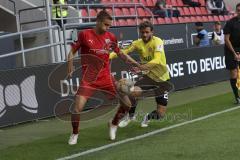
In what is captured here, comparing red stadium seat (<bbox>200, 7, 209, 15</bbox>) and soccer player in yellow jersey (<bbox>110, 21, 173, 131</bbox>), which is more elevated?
red stadium seat (<bbox>200, 7, 209, 15</bbox>)

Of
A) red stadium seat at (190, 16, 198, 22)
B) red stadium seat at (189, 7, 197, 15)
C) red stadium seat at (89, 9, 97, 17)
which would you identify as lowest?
red stadium seat at (190, 16, 198, 22)

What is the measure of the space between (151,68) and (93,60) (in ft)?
4.11

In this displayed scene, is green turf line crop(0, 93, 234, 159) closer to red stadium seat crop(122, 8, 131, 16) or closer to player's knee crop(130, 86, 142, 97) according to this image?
player's knee crop(130, 86, 142, 97)

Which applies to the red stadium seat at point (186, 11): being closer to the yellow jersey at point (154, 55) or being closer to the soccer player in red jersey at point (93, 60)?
the yellow jersey at point (154, 55)

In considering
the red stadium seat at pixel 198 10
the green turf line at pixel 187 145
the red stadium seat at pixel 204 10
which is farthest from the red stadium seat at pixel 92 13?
the green turf line at pixel 187 145

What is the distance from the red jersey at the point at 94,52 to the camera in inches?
309

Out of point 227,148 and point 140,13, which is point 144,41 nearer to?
point 227,148

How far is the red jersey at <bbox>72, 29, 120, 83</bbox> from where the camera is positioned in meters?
7.84

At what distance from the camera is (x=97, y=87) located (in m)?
7.94

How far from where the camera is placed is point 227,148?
6.98 metres


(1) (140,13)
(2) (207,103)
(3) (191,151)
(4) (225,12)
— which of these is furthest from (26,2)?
(4) (225,12)

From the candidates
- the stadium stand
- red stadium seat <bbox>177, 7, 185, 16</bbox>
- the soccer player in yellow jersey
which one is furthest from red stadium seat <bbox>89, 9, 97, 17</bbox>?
the soccer player in yellow jersey

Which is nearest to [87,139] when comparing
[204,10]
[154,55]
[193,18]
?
[154,55]

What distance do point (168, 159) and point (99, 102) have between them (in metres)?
5.31
